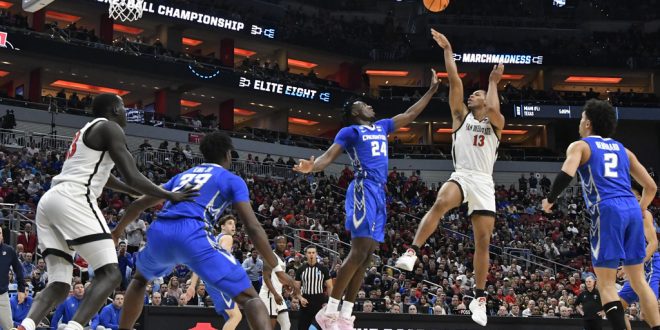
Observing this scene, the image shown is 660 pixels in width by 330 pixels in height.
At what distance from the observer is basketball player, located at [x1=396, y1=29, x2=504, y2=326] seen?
11016mm

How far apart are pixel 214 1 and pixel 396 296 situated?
1286 inches

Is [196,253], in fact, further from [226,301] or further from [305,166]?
[226,301]

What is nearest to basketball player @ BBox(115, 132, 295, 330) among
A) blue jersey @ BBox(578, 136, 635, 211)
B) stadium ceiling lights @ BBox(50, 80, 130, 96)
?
blue jersey @ BBox(578, 136, 635, 211)

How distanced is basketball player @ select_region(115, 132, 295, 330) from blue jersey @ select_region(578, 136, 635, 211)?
365cm

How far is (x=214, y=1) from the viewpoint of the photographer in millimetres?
49094

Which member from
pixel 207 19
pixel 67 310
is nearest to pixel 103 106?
pixel 67 310

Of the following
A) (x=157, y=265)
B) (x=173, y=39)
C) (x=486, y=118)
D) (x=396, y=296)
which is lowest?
(x=396, y=296)

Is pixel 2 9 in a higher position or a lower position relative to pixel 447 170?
higher

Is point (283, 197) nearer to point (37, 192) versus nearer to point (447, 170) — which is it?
point (37, 192)

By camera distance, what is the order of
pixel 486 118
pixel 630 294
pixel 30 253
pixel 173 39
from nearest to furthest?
pixel 486 118
pixel 630 294
pixel 30 253
pixel 173 39

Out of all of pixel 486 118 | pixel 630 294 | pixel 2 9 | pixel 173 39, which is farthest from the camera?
pixel 173 39

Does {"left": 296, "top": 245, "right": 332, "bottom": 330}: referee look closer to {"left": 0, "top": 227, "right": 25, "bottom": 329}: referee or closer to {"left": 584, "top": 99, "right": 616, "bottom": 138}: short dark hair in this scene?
{"left": 0, "top": 227, "right": 25, "bottom": 329}: referee

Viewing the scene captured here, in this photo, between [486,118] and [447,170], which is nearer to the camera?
[486,118]

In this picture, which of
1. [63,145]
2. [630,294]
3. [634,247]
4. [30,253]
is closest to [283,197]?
[63,145]
